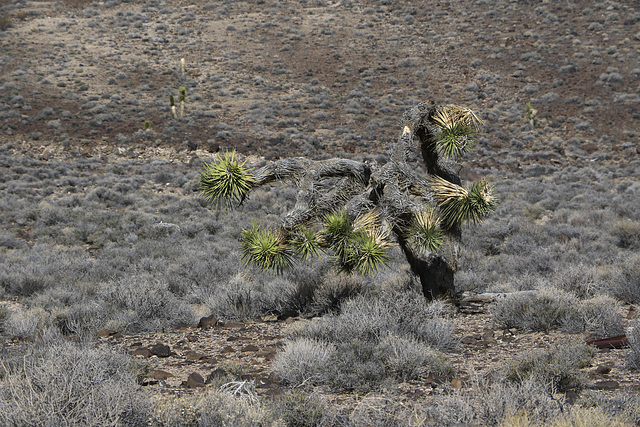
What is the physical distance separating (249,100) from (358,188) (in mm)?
28547

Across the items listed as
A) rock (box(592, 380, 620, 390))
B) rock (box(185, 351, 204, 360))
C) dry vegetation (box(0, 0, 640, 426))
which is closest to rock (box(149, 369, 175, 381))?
dry vegetation (box(0, 0, 640, 426))

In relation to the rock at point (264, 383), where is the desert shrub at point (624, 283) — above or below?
below

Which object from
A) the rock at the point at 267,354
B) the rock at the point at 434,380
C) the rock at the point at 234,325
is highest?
the rock at the point at 434,380

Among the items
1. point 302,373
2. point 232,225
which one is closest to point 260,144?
point 232,225

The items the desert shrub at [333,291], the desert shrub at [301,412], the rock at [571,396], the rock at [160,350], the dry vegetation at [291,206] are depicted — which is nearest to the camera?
the desert shrub at [301,412]

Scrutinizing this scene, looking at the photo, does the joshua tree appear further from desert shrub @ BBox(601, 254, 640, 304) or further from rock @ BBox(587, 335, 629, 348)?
desert shrub @ BBox(601, 254, 640, 304)

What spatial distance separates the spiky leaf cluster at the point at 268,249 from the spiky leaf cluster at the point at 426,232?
65.7 inches

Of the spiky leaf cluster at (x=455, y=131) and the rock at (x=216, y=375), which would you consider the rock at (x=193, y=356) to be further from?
the spiky leaf cluster at (x=455, y=131)

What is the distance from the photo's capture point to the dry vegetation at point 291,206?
4.50m

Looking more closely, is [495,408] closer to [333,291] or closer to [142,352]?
[142,352]

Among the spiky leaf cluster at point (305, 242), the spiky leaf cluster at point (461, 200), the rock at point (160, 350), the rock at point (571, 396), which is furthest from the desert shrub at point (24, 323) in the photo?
the rock at point (571, 396)

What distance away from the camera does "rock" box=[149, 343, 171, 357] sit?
21.3 ft

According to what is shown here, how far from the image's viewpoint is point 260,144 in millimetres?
30250

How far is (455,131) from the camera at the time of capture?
827cm
